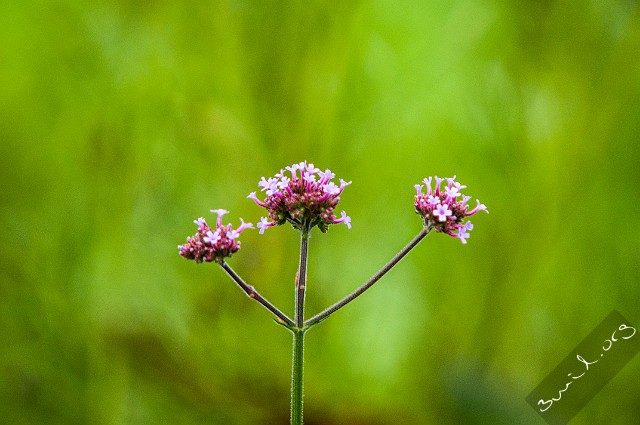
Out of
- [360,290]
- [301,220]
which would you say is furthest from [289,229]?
[360,290]

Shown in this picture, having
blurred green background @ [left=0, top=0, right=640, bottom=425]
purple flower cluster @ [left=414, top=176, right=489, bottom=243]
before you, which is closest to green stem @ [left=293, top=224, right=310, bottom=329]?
purple flower cluster @ [left=414, top=176, right=489, bottom=243]

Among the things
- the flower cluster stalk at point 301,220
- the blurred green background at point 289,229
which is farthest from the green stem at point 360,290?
the blurred green background at point 289,229

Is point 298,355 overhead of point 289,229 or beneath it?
beneath

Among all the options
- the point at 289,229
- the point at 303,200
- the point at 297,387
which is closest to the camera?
the point at 297,387

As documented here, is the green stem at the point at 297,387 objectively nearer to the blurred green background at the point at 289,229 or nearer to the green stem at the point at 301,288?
the green stem at the point at 301,288

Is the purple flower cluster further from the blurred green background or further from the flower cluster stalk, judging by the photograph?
the blurred green background

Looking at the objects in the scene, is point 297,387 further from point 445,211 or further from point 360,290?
point 445,211
